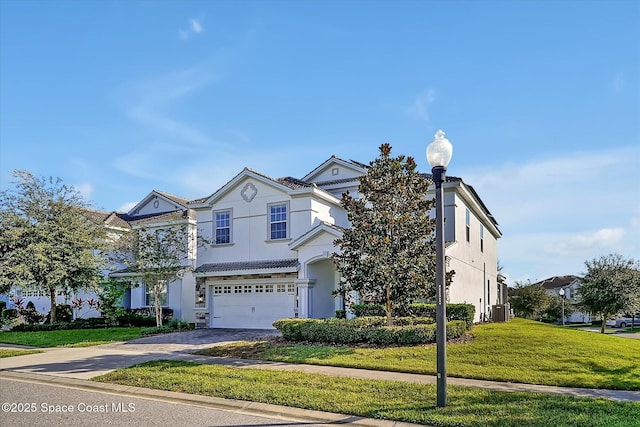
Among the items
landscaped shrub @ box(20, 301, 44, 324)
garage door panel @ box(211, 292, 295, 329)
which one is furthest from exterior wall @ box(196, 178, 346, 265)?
landscaped shrub @ box(20, 301, 44, 324)

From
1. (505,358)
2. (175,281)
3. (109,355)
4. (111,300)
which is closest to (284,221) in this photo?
(175,281)

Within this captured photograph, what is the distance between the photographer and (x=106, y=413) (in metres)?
8.10

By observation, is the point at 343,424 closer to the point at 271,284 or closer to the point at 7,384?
the point at 7,384

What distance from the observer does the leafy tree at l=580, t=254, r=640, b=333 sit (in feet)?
99.1

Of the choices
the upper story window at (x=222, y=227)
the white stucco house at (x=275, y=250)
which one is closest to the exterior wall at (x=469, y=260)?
the white stucco house at (x=275, y=250)

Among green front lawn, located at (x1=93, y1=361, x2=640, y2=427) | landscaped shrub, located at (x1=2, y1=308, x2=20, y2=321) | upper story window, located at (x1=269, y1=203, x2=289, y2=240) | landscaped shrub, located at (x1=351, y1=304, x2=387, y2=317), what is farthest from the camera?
landscaped shrub, located at (x1=2, y1=308, x2=20, y2=321)

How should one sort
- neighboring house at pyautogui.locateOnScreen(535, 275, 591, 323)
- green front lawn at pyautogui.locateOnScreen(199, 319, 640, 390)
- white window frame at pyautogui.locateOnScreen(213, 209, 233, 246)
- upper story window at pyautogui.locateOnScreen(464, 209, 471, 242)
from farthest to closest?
neighboring house at pyautogui.locateOnScreen(535, 275, 591, 323), white window frame at pyautogui.locateOnScreen(213, 209, 233, 246), upper story window at pyautogui.locateOnScreen(464, 209, 471, 242), green front lawn at pyautogui.locateOnScreen(199, 319, 640, 390)

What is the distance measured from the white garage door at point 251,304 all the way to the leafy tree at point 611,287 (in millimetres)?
21264

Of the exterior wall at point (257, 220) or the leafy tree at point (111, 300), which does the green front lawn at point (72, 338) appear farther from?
the exterior wall at point (257, 220)

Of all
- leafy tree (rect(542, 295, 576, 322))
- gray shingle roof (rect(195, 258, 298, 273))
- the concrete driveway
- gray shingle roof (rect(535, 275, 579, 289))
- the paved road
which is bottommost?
leafy tree (rect(542, 295, 576, 322))

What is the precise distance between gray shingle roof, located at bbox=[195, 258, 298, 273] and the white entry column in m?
0.89

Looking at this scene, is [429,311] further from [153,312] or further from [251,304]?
[153,312]

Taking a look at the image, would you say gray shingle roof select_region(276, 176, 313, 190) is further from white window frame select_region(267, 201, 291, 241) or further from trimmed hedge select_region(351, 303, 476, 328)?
trimmed hedge select_region(351, 303, 476, 328)

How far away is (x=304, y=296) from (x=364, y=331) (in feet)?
22.7
